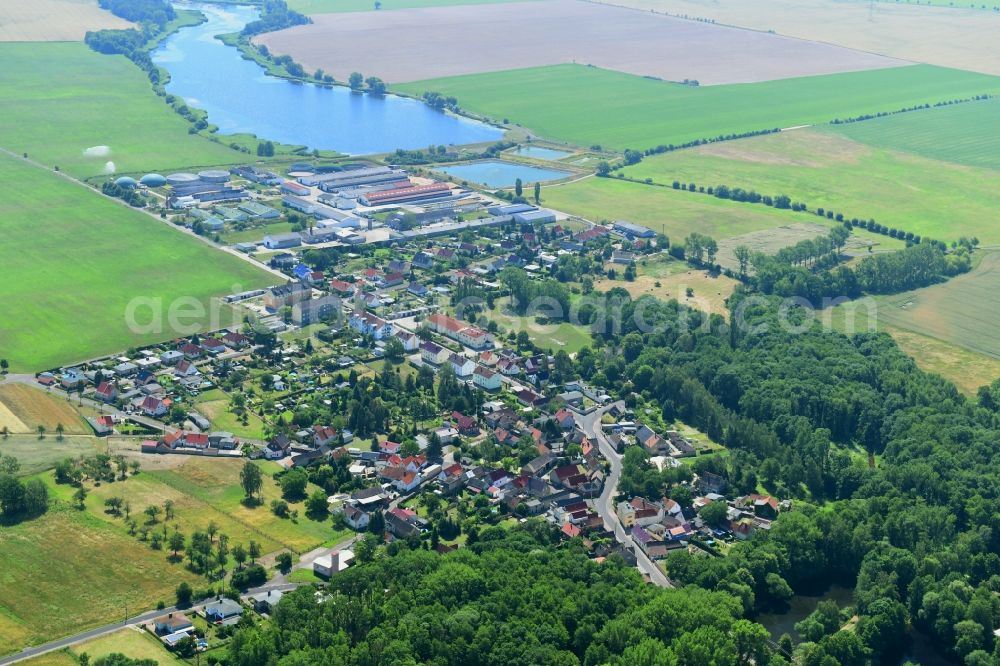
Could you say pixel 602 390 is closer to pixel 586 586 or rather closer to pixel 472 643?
pixel 586 586

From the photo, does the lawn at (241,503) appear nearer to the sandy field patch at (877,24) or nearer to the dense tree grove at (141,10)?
the dense tree grove at (141,10)

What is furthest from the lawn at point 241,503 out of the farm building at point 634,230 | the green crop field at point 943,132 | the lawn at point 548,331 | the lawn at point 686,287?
the green crop field at point 943,132

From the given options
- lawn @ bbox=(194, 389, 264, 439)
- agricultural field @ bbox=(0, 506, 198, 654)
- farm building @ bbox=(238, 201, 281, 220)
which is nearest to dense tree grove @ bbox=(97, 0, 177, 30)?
farm building @ bbox=(238, 201, 281, 220)

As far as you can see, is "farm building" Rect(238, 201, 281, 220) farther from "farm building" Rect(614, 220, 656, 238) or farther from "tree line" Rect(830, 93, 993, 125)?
"tree line" Rect(830, 93, 993, 125)

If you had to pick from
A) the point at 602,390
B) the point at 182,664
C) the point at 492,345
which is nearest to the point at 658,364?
the point at 602,390

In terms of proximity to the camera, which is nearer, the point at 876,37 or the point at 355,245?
the point at 355,245

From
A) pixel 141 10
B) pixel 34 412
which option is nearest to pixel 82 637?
pixel 34 412
